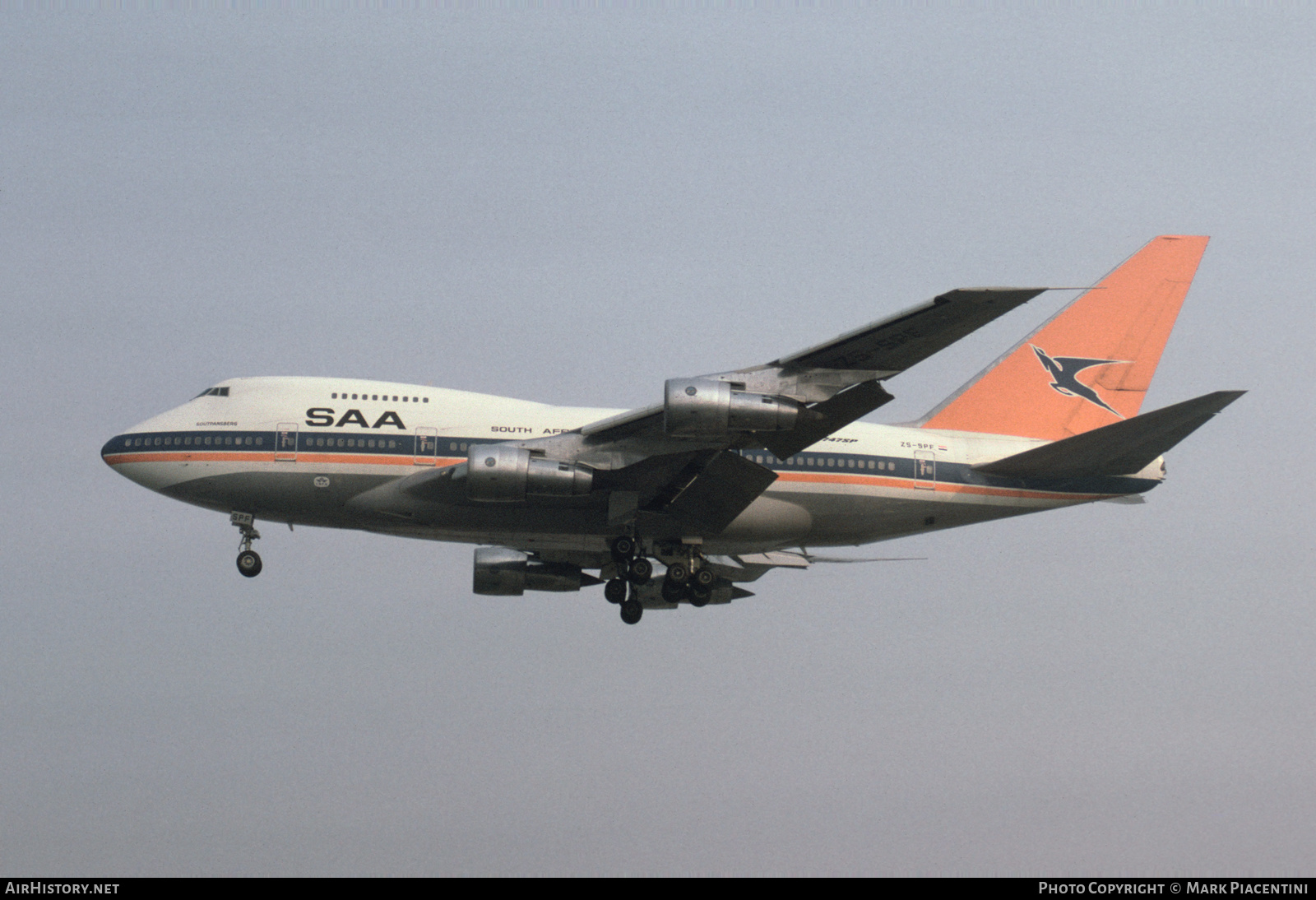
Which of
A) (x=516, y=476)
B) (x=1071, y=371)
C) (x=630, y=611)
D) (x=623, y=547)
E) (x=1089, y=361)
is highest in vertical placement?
(x=1089, y=361)

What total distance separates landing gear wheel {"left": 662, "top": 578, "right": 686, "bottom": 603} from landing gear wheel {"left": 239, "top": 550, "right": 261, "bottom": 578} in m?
11.5

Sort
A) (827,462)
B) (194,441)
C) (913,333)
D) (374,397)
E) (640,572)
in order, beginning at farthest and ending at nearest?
(194,441)
(827,462)
(374,397)
(640,572)
(913,333)

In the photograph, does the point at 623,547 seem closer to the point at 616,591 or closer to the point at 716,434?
the point at 616,591

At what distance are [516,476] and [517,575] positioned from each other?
978 centimetres

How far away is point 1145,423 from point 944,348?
742 cm

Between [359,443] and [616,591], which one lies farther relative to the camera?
[616,591]

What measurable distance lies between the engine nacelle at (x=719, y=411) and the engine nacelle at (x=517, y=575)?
12722 mm

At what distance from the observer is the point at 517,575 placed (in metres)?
46.3

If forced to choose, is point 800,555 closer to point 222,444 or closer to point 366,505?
point 366,505

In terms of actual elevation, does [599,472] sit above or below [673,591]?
above

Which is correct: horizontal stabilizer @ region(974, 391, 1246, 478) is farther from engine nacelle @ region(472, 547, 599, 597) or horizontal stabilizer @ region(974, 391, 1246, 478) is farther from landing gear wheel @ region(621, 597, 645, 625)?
engine nacelle @ region(472, 547, 599, 597)

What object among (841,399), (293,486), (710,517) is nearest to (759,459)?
(710,517)

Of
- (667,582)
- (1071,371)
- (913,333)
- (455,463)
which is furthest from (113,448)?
(1071,371)

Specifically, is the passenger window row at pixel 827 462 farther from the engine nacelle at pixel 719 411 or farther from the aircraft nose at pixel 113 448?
the aircraft nose at pixel 113 448
